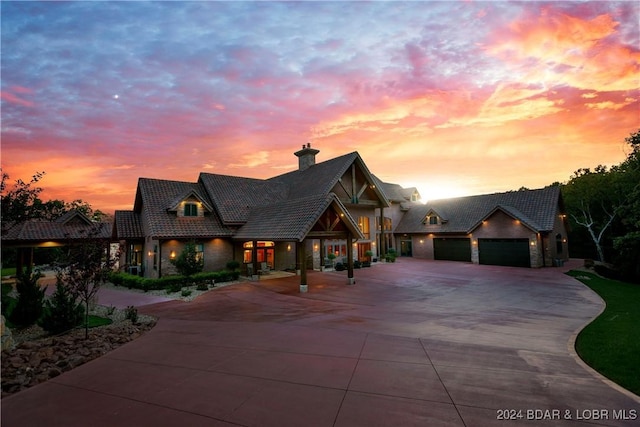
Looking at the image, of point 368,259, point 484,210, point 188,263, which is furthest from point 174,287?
point 484,210

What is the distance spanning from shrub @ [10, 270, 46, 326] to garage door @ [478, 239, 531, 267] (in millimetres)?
34467


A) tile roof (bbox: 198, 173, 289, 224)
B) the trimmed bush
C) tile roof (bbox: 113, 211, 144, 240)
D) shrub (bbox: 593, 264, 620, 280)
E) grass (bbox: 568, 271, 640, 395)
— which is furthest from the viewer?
tile roof (bbox: 198, 173, 289, 224)

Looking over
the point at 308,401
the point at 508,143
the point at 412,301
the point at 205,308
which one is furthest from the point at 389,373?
the point at 508,143

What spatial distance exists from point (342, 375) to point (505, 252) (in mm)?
29620

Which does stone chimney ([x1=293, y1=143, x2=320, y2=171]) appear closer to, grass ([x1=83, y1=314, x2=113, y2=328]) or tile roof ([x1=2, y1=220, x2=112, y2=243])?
tile roof ([x1=2, y1=220, x2=112, y2=243])

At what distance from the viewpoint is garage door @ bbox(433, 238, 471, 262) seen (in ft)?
112

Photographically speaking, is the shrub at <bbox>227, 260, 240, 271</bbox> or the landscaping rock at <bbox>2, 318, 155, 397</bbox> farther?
the shrub at <bbox>227, 260, 240, 271</bbox>

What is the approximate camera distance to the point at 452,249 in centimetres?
3556

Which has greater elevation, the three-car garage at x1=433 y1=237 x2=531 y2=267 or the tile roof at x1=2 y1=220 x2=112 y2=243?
the tile roof at x1=2 y1=220 x2=112 y2=243

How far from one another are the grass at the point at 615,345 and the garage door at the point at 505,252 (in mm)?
16342

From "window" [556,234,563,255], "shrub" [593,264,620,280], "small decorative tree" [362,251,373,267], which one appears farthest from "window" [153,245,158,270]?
"window" [556,234,563,255]

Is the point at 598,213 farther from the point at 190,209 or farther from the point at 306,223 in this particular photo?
the point at 190,209

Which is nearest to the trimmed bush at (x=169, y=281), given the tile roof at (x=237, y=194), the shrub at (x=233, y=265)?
the shrub at (x=233, y=265)

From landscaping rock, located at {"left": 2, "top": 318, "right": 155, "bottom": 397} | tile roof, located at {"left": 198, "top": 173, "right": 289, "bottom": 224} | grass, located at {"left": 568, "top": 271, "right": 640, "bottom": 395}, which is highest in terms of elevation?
tile roof, located at {"left": 198, "top": 173, "right": 289, "bottom": 224}
